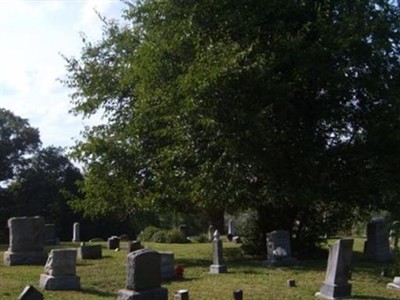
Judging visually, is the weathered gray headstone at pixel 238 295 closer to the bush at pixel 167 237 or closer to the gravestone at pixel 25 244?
the gravestone at pixel 25 244

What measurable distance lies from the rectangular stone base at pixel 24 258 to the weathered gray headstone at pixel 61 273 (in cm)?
581

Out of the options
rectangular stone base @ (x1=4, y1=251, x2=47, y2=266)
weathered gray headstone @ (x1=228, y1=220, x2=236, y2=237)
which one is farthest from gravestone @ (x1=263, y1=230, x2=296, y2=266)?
weathered gray headstone @ (x1=228, y1=220, x2=236, y2=237)

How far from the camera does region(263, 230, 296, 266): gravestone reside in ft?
62.3

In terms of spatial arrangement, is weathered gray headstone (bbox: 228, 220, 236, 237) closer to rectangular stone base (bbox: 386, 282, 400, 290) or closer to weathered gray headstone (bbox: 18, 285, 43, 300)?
rectangular stone base (bbox: 386, 282, 400, 290)

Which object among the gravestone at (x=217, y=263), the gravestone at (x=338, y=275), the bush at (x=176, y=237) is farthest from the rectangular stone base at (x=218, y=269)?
the bush at (x=176, y=237)

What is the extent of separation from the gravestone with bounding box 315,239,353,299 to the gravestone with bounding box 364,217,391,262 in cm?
765

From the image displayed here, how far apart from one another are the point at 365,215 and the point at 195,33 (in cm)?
843

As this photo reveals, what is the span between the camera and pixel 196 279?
1639 cm

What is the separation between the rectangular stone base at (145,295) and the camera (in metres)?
12.0

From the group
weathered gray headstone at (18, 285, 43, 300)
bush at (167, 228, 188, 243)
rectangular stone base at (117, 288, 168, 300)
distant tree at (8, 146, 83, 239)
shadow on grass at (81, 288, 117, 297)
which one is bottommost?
shadow on grass at (81, 288, 117, 297)

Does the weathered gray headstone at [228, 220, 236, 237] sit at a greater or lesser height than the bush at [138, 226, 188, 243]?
greater

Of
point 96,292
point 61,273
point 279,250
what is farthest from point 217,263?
point 61,273

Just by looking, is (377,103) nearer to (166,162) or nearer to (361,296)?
(166,162)

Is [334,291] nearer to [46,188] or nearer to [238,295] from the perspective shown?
[238,295]
